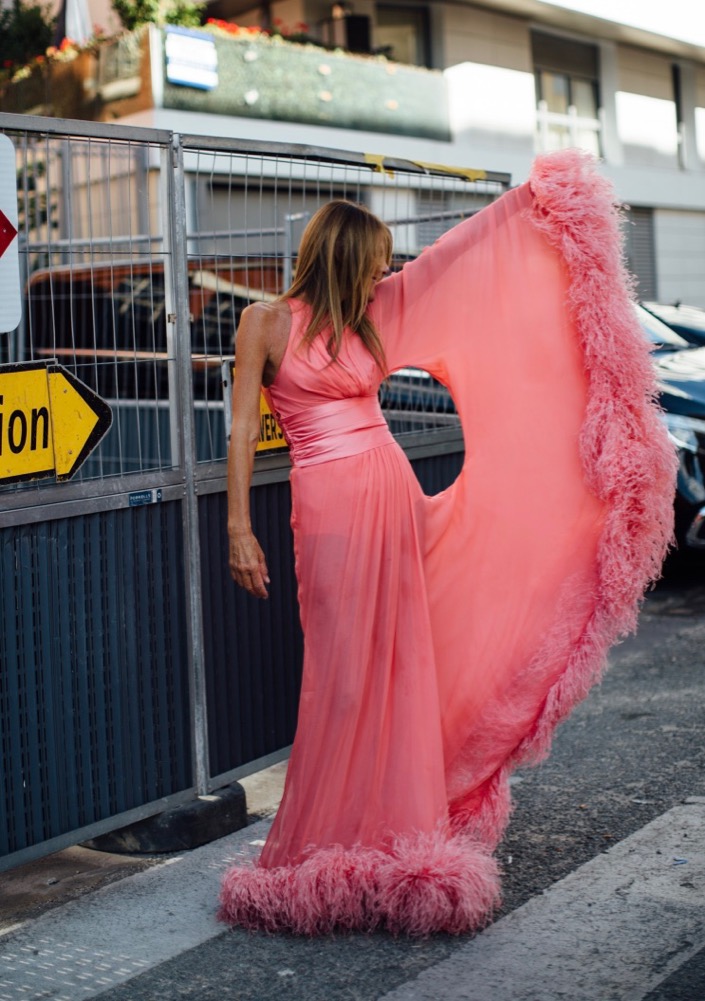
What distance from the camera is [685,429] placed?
7.29 meters

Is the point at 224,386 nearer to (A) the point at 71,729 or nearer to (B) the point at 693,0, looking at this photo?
(A) the point at 71,729

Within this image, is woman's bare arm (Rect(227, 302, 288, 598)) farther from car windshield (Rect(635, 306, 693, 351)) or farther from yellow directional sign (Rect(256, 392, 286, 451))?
car windshield (Rect(635, 306, 693, 351))

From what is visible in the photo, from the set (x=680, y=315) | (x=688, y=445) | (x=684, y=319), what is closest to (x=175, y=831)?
(x=688, y=445)

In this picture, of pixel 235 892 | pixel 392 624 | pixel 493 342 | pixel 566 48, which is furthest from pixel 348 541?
pixel 566 48

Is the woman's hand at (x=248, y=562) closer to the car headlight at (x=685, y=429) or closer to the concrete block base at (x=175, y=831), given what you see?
the concrete block base at (x=175, y=831)

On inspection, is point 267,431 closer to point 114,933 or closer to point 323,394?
point 323,394

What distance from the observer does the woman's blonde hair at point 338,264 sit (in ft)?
11.5

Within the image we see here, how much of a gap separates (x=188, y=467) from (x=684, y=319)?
569 cm

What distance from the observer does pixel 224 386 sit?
437cm

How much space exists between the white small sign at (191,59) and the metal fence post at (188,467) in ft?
37.0

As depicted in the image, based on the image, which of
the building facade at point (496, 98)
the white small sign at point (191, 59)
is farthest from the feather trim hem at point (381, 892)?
the white small sign at point (191, 59)

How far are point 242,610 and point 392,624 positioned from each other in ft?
3.18

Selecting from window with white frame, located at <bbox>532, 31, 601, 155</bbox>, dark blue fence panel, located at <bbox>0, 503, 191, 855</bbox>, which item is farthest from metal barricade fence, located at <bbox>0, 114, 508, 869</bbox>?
window with white frame, located at <bbox>532, 31, 601, 155</bbox>

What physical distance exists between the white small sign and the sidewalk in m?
12.6
